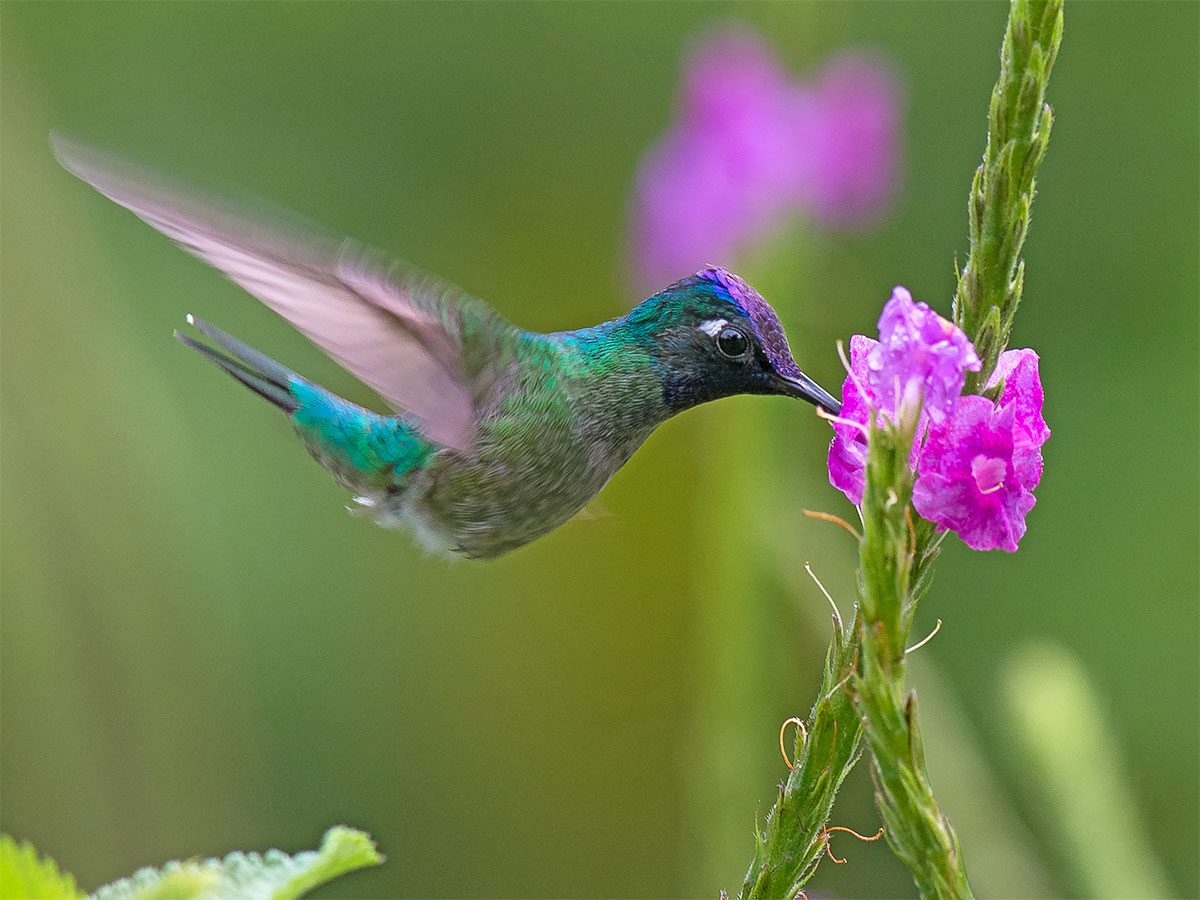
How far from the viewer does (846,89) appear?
3.78 meters

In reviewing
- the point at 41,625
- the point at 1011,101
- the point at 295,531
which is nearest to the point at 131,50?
the point at 295,531

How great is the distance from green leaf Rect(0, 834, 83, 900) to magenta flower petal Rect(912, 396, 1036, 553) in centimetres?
92

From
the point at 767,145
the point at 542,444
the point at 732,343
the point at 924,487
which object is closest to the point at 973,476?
the point at 924,487

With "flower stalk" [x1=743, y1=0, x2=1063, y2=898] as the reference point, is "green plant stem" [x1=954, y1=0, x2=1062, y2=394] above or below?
above

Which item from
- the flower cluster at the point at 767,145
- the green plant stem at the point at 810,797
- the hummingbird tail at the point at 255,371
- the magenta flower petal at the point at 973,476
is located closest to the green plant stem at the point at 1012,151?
the magenta flower petal at the point at 973,476

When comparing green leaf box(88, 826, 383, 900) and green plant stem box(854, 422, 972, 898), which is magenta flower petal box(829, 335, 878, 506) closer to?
green plant stem box(854, 422, 972, 898)

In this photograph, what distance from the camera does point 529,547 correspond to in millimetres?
5348

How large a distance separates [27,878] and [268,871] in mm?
210

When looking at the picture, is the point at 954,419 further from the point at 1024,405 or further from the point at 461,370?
the point at 461,370

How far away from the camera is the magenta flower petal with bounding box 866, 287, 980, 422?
1401 mm

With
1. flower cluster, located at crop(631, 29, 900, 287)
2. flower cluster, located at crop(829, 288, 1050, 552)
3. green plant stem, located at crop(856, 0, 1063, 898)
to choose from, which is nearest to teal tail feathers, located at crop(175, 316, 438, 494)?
flower cluster, located at crop(829, 288, 1050, 552)

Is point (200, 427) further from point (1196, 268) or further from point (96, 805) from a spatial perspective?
point (1196, 268)

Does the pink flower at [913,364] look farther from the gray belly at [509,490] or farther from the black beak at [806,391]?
the gray belly at [509,490]

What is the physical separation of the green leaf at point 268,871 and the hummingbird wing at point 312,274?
35.1 inches
